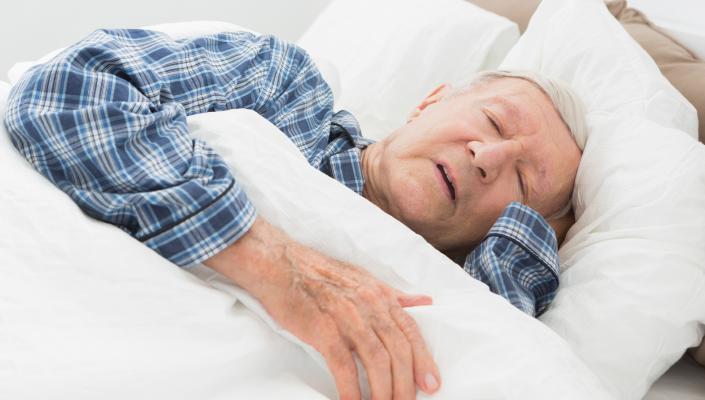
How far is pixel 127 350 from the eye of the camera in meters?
0.76

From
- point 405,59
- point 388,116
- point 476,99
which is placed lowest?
point 388,116

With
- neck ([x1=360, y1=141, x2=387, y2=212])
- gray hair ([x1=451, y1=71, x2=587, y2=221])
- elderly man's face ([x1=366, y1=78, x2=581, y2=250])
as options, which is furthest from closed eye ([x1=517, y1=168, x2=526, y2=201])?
neck ([x1=360, y1=141, x2=387, y2=212])

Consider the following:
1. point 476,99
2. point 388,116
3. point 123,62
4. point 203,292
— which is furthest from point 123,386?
point 388,116

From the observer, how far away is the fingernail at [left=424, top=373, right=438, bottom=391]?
31.2 inches

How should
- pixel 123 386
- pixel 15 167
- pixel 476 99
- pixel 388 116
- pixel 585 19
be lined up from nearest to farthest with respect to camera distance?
pixel 123 386 < pixel 15 167 < pixel 476 99 < pixel 585 19 < pixel 388 116

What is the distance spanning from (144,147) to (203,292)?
0.22 m

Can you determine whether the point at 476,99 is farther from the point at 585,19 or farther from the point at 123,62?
the point at 123,62

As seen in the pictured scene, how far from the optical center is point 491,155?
116 cm

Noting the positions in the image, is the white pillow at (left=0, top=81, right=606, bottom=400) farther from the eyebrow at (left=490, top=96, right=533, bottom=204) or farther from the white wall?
the white wall

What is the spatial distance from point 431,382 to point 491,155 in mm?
474

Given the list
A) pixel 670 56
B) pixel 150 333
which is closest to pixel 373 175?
pixel 150 333

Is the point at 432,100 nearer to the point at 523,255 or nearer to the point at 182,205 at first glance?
the point at 523,255

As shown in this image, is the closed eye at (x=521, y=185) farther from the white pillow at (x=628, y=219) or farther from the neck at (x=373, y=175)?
the neck at (x=373, y=175)

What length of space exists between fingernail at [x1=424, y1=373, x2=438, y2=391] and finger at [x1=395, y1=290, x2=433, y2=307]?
11cm
